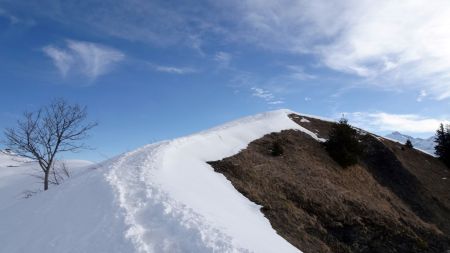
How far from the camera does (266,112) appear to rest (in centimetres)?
3741

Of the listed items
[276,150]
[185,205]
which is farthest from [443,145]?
[185,205]

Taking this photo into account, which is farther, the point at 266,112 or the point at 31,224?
the point at 266,112

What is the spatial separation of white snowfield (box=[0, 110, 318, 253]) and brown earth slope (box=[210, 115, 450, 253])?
157 centimetres

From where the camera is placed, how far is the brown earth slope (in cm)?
1662

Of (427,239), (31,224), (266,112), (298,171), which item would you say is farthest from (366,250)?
(266,112)

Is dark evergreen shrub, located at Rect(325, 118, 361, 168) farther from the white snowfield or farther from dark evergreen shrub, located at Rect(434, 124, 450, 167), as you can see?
dark evergreen shrub, located at Rect(434, 124, 450, 167)

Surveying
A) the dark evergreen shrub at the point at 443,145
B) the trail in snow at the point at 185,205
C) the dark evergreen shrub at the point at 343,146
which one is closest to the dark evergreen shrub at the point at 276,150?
the trail in snow at the point at 185,205

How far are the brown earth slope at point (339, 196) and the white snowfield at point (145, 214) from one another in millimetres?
1568

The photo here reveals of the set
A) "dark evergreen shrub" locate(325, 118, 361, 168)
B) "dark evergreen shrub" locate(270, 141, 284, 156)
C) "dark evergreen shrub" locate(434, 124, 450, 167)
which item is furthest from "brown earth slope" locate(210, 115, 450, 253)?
"dark evergreen shrub" locate(434, 124, 450, 167)

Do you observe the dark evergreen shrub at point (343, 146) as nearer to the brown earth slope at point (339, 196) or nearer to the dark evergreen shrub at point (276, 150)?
the brown earth slope at point (339, 196)

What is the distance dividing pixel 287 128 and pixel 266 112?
5592 millimetres

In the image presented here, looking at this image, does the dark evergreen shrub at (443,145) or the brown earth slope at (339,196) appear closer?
the brown earth slope at (339,196)

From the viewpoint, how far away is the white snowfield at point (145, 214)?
10.9 meters

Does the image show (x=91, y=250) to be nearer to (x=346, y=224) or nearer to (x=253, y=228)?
(x=253, y=228)
